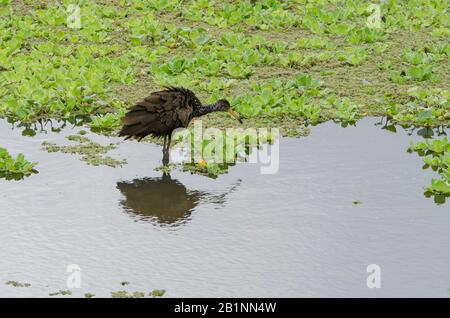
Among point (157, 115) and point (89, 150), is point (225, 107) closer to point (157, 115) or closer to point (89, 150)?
point (157, 115)

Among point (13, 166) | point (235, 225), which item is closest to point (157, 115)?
point (13, 166)

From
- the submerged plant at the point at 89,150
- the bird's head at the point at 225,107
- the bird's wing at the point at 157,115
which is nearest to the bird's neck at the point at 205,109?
the bird's head at the point at 225,107

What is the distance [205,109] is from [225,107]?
446 mm

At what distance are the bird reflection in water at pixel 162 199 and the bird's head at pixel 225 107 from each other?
5.87ft

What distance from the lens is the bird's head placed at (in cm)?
1512

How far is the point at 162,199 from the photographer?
42.7ft

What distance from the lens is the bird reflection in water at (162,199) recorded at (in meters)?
12.5

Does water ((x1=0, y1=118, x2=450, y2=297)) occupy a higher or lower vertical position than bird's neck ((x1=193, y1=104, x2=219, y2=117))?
lower

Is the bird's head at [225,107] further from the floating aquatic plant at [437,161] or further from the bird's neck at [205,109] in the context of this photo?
the floating aquatic plant at [437,161]

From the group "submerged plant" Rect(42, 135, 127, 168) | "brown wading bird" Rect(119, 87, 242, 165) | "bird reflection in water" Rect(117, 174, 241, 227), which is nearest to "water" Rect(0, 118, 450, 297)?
"bird reflection in water" Rect(117, 174, 241, 227)

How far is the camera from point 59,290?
10375 millimetres

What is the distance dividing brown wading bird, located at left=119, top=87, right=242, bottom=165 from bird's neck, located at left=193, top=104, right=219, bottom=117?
0.33 feet

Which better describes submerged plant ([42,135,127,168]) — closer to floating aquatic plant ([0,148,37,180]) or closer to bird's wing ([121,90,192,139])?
bird's wing ([121,90,192,139])

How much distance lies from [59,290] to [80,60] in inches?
325
